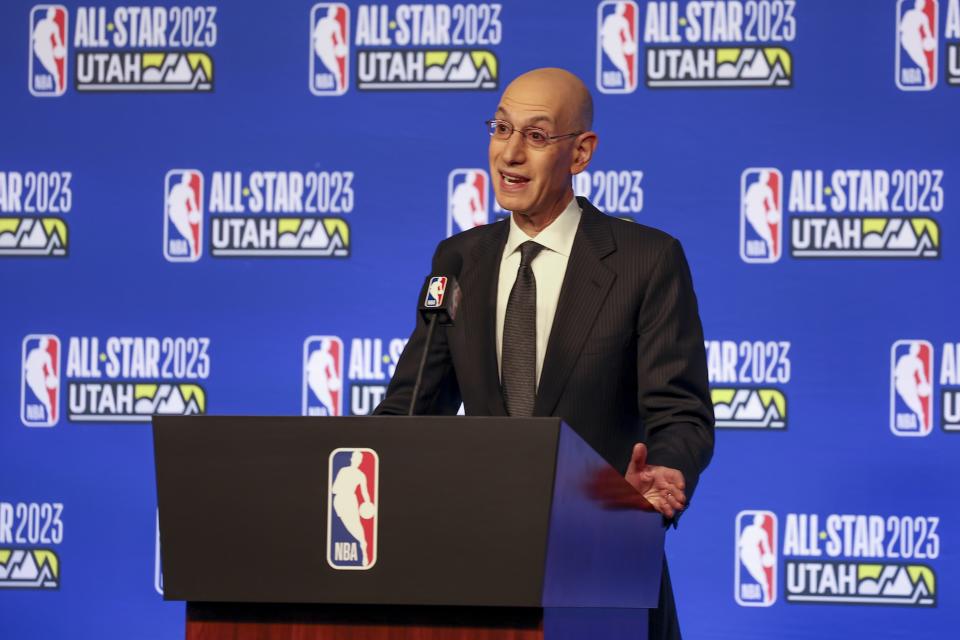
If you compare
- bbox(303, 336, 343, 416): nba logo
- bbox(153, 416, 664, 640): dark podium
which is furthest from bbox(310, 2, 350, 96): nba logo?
bbox(153, 416, 664, 640): dark podium

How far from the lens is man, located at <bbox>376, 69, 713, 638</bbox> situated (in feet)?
7.41

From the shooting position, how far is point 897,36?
13.2 feet

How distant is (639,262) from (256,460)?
3.40 feet

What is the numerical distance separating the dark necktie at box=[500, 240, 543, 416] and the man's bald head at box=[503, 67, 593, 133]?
0.31 metres

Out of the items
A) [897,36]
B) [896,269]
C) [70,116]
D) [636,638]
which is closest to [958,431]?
[896,269]

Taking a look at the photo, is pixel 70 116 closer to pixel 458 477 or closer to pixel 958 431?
pixel 958 431

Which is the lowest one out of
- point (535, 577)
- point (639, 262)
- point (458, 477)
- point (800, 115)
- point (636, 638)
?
point (636, 638)

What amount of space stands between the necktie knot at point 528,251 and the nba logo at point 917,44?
82.7 inches

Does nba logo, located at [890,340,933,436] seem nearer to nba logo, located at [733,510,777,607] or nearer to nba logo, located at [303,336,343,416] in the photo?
nba logo, located at [733,510,777,607]

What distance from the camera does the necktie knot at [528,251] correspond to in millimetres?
2395

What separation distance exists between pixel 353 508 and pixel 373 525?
30 millimetres

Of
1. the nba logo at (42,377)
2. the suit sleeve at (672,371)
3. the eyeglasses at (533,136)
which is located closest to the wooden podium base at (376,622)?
the suit sleeve at (672,371)

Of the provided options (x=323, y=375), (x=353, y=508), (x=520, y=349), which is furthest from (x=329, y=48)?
(x=353, y=508)

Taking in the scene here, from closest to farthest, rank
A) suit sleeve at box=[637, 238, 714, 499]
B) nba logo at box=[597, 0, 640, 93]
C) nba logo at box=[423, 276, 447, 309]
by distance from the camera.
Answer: nba logo at box=[423, 276, 447, 309] < suit sleeve at box=[637, 238, 714, 499] < nba logo at box=[597, 0, 640, 93]
